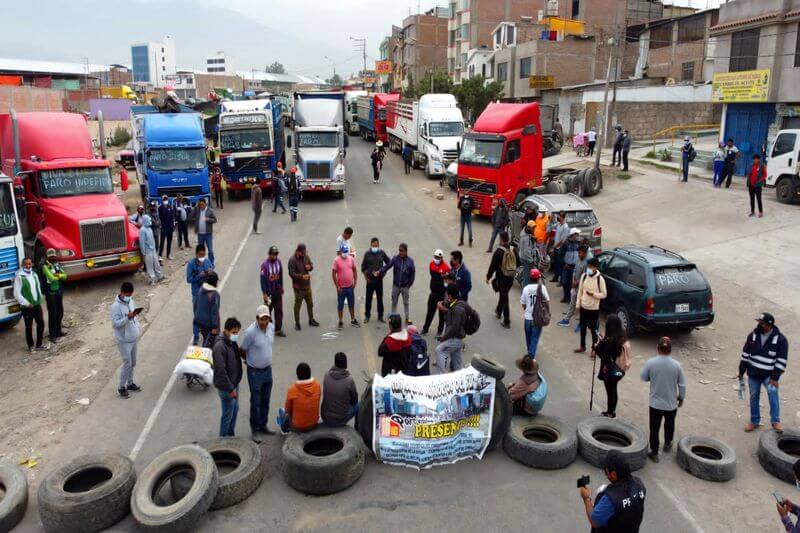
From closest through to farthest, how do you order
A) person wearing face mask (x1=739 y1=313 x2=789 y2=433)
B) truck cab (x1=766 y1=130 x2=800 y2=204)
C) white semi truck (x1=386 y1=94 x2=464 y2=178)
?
person wearing face mask (x1=739 y1=313 x2=789 y2=433), truck cab (x1=766 y1=130 x2=800 y2=204), white semi truck (x1=386 y1=94 x2=464 y2=178)

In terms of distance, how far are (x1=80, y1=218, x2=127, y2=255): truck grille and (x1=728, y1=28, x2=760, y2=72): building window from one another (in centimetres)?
2375

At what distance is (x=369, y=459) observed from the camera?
8.07 metres

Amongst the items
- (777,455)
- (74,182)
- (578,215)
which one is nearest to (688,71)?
(578,215)

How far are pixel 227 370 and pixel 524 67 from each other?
49298 mm

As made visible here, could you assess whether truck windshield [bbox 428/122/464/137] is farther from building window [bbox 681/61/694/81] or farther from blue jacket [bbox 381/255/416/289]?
blue jacket [bbox 381/255/416/289]

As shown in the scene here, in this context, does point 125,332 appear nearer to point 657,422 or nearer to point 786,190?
point 657,422

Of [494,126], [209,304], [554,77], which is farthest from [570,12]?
[209,304]

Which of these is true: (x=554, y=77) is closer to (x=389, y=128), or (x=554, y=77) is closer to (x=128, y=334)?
(x=389, y=128)

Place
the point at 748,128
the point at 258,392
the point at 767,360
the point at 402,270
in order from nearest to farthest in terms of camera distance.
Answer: the point at 258,392 → the point at 767,360 → the point at 402,270 → the point at 748,128

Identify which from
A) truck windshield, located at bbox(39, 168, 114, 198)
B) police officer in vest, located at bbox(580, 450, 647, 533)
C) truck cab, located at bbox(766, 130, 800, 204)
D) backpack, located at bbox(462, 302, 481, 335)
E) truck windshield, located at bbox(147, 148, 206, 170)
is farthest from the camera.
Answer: truck windshield, located at bbox(147, 148, 206, 170)

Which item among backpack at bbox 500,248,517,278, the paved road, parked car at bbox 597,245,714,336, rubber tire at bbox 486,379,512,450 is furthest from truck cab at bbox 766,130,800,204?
rubber tire at bbox 486,379,512,450

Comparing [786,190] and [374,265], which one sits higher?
[786,190]

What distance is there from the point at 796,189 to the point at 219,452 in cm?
2044

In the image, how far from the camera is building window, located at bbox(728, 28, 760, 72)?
25.0m
